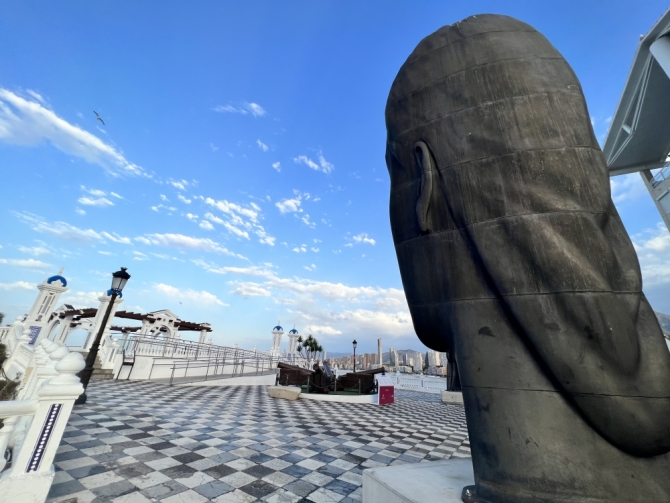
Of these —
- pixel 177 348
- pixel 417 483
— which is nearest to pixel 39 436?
pixel 417 483

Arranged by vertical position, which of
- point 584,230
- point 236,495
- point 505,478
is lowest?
point 236,495

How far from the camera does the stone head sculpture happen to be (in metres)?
1.81

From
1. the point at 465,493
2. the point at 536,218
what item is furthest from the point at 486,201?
the point at 465,493

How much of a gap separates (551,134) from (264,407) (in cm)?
1022

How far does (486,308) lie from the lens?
2.31 meters

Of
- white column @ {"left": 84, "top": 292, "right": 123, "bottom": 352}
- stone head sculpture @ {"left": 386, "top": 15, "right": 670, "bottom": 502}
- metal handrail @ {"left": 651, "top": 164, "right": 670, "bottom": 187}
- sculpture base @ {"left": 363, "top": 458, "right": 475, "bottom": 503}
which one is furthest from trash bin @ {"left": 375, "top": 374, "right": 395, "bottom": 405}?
metal handrail @ {"left": 651, "top": 164, "right": 670, "bottom": 187}

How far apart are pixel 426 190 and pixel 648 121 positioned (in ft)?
81.5

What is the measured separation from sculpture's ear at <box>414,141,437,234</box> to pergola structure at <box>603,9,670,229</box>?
16.2 meters

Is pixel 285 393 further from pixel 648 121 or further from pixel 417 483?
pixel 648 121

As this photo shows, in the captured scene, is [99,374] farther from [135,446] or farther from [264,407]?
[135,446]

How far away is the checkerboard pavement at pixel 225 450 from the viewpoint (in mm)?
3338

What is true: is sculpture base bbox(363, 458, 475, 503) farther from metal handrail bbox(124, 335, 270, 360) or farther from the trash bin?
metal handrail bbox(124, 335, 270, 360)

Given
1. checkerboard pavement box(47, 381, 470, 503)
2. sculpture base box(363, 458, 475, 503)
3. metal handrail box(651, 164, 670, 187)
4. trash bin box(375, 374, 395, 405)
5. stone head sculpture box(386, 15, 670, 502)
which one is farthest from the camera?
metal handrail box(651, 164, 670, 187)

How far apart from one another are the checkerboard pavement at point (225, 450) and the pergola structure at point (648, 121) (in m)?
16.8
